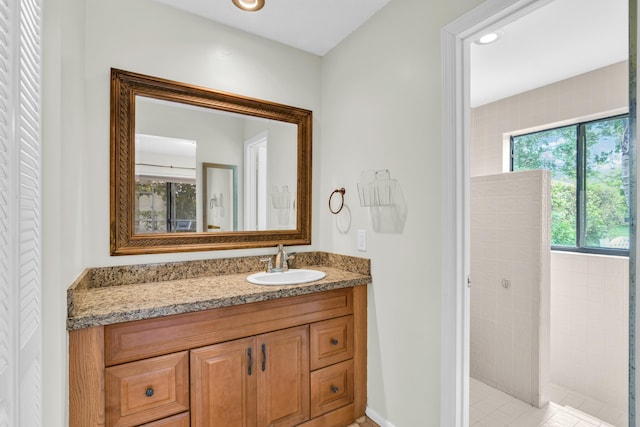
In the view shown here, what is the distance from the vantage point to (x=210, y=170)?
6.46ft

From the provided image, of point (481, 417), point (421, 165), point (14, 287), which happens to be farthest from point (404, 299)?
point (14, 287)

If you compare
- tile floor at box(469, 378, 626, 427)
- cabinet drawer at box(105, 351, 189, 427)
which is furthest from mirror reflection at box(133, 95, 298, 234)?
tile floor at box(469, 378, 626, 427)

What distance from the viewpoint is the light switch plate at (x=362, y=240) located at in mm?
1986

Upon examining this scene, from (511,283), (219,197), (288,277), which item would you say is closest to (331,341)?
(288,277)

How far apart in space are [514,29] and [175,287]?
8.10ft

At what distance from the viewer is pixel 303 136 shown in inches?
90.0

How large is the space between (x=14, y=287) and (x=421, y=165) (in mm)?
1578

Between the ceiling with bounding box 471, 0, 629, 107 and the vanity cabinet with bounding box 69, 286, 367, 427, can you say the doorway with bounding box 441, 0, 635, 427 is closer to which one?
the ceiling with bounding box 471, 0, 629, 107

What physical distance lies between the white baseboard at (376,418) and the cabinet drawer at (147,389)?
3.63 feet

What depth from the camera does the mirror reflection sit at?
5.76 feet

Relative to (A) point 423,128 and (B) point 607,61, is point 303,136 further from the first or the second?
(B) point 607,61

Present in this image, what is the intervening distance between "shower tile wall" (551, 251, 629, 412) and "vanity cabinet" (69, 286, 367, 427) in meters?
1.75

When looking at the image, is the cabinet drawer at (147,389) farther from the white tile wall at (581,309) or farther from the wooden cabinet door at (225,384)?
the white tile wall at (581,309)

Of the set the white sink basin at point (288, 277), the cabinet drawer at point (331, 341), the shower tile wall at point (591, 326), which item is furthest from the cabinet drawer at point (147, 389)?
the shower tile wall at point (591, 326)
